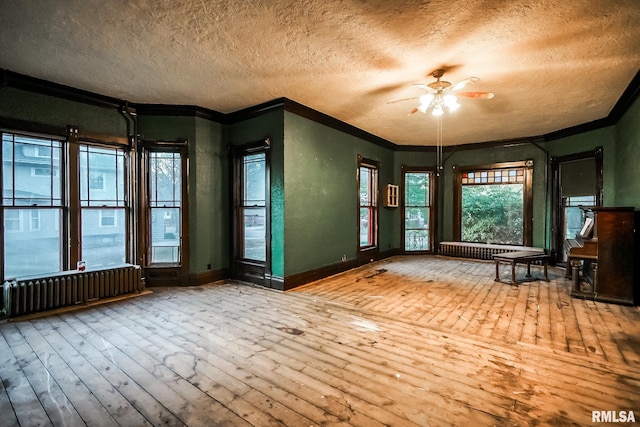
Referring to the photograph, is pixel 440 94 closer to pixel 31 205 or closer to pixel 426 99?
pixel 426 99

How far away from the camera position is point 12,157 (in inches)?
149

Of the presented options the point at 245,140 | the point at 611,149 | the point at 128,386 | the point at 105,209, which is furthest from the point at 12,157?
the point at 611,149

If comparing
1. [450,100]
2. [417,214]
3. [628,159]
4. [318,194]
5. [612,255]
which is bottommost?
[612,255]

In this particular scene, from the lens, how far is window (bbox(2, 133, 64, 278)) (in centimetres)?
377

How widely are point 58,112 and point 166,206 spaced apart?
1.89 meters

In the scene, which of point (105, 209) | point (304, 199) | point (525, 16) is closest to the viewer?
point (525, 16)

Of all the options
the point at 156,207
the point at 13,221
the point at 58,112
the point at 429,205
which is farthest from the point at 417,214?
the point at 13,221

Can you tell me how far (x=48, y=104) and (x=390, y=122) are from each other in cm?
548

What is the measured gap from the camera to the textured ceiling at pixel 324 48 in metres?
2.52

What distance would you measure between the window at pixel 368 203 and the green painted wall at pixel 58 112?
4.74 meters

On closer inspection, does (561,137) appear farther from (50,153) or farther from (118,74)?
(50,153)

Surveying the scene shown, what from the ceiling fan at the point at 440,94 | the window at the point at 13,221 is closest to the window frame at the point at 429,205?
the ceiling fan at the point at 440,94

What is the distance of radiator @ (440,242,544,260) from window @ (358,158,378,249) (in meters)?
2.12

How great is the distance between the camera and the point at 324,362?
8.11 ft
